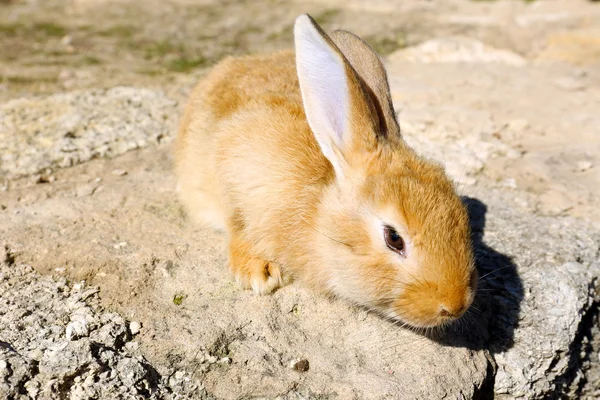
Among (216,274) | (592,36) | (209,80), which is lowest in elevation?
(592,36)

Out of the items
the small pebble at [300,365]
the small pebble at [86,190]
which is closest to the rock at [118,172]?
the small pebble at [86,190]

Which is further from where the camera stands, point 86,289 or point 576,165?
point 576,165

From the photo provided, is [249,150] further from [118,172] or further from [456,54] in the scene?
[456,54]

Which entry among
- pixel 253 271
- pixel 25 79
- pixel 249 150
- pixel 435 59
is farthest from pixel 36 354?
pixel 435 59

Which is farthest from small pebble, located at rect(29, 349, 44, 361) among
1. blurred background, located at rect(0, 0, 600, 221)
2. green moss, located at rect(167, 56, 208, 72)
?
green moss, located at rect(167, 56, 208, 72)

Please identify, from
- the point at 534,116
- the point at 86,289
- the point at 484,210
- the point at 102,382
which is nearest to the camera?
the point at 102,382

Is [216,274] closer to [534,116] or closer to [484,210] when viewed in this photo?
[484,210]

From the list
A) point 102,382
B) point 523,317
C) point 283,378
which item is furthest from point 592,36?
point 102,382
